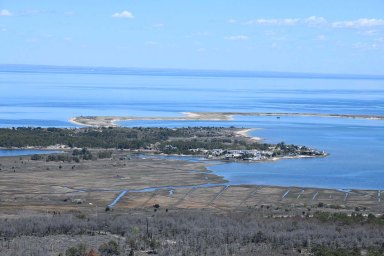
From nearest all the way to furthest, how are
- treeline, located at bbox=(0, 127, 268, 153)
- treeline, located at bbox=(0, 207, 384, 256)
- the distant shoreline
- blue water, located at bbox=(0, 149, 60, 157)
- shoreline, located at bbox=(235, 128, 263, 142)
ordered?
treeline, located at bbox=(0, 207, 384, 256) → blue water, located at bbox=(0, 149, 60, 157) → treeline, located at bbox=(0, 127, 268, 153) → shoreline, located at bbox=(235, 128, 263, 142) → the distant shoreline

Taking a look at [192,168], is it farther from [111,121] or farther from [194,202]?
[111,121]

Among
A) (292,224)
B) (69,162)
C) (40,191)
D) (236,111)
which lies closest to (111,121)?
(236,111)

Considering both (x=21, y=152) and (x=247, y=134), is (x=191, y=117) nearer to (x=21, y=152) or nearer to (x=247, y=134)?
(x=247, y=134)

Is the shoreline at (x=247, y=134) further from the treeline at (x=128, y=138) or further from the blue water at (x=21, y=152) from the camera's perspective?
the blue water at (x=21, y=152)

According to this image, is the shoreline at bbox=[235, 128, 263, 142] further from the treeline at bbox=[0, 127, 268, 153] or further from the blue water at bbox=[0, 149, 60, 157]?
the blue water at bbox=[0, 149, 60, 157]

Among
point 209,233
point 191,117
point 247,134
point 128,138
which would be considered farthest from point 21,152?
point 209,233

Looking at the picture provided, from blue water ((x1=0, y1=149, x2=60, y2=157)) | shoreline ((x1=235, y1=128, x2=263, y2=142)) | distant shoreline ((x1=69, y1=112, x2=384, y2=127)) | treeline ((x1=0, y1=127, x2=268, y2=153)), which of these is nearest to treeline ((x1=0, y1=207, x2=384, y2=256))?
blue water ((x1=0, y1=149, x2=60, y2=157))
